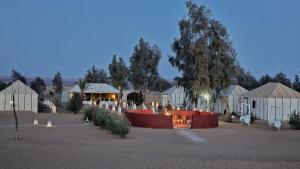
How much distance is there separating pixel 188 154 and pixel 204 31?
99.7 ft

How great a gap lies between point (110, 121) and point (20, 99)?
24787 millimetres

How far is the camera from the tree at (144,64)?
239 ft

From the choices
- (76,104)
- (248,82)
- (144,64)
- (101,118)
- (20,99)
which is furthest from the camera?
(248,82)

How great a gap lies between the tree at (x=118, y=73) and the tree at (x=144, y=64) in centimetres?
452

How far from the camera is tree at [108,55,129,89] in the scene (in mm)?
79312

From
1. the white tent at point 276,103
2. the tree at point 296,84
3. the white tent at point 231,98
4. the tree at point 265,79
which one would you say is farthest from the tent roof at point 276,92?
the tree at point 265,79

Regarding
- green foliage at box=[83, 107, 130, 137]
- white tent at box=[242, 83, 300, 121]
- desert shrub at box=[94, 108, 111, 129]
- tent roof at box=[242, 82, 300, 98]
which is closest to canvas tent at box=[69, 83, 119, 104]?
tent roof at box=[242, 82, 300, 98]

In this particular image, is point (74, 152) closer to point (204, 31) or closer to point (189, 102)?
point (204, 31)

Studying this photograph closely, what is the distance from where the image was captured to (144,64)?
73.3 meters

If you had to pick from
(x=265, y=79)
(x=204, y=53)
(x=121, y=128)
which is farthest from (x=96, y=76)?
(x=121, y=128)

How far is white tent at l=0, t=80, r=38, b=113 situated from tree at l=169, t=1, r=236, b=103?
605 inches

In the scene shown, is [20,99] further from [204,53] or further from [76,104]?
[204,53]

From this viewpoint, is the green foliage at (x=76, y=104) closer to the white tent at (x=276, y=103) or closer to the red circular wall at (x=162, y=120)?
the red circular wall at (x=162, y=120)

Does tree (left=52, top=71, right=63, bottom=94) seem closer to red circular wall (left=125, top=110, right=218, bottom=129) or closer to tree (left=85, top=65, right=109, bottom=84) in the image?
tree (left=85, top=65, right=109, bottom=84)
